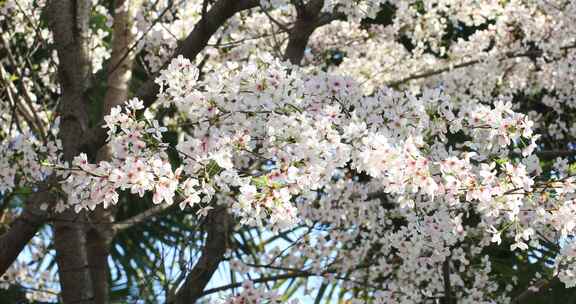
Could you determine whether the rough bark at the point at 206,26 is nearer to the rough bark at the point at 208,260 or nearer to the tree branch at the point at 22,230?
the tree branch at the point at 22,230

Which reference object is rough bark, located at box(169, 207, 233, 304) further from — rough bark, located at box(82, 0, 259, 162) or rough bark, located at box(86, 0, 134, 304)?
rough bark, located at box(82, 0, 259, 162)

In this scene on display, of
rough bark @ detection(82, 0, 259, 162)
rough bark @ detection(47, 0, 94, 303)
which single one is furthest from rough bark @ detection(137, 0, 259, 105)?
rough bark @ detection(47, 0, 94, 303)

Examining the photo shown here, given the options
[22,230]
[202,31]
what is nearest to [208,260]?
[22,230]

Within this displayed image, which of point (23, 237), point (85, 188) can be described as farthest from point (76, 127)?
point (85, 188)

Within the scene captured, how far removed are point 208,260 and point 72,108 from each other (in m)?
1.01

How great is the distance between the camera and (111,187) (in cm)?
246

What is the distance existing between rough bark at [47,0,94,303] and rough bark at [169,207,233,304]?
449 mm

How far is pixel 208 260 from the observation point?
3.98m

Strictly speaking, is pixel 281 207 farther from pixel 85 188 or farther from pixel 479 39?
pixel 479 39

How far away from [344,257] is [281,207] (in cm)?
257

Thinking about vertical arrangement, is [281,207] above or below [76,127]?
below

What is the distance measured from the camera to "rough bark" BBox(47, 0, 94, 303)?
11.9ft

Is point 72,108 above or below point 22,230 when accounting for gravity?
above

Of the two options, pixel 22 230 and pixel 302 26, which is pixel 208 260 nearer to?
pixel 22 230
